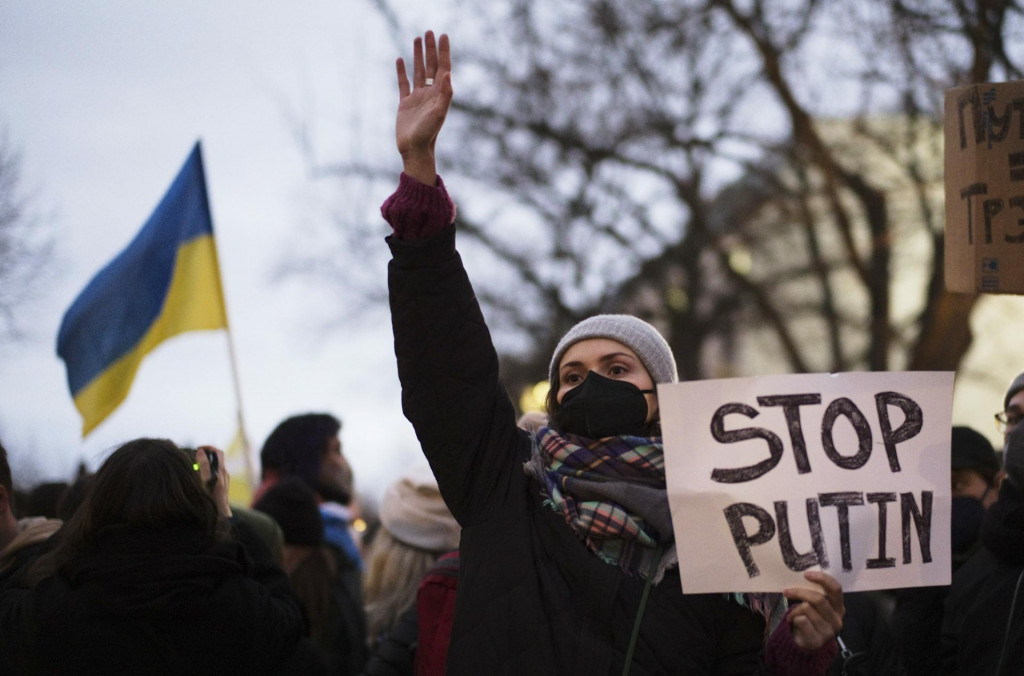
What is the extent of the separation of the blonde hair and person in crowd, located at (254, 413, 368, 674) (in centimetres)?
45

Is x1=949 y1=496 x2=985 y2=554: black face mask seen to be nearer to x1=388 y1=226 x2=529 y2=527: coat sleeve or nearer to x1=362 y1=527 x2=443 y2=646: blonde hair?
x1=362 y1=527 x2=443 y2=646: blonde hair

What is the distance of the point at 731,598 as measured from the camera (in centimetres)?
260

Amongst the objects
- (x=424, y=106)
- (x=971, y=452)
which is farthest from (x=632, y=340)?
(x=971, y=452)

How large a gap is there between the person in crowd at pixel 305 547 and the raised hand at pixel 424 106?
2.34 meters

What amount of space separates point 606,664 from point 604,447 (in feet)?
1.56

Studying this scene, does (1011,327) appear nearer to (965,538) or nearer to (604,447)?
(965,538)

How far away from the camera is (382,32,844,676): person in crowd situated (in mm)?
2473

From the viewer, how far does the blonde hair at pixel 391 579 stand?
4.35m

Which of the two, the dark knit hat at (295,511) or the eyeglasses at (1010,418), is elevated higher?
the eyeglasses at (1010,418)

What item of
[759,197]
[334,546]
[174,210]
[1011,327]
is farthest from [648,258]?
[334,546]

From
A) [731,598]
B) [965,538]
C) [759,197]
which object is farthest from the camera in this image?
[759,197]

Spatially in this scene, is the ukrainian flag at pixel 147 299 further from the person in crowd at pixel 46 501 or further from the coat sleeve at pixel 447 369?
the coat sleeve at pixel 447 369

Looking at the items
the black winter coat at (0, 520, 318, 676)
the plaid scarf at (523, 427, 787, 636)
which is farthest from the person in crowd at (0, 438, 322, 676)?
the plaid scarf at (523, 427, 787, 636)

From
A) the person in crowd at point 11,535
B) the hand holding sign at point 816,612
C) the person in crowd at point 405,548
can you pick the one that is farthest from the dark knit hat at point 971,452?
the person in crowd at point 11,535
